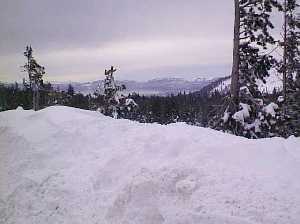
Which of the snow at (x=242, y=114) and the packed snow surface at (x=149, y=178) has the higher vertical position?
the snow at (x=242, y=114)

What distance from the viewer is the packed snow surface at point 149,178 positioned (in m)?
7.29

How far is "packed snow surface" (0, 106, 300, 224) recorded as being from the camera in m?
7.29

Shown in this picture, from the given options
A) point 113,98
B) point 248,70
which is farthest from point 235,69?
point 113,98

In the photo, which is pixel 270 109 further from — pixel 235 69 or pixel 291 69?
pixel 291 69

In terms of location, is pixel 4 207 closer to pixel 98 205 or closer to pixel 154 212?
pixel 98 205

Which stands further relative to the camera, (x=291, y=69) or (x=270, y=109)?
(x=291, y=69)

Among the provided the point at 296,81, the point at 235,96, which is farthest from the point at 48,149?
the point at 296,81

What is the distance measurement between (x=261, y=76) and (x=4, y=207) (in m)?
11.1

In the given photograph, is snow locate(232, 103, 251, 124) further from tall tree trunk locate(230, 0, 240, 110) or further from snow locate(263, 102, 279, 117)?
snow locate(263, 102, 279, 117)

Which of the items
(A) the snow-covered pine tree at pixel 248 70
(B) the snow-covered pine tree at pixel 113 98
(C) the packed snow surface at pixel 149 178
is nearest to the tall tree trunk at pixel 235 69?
(A) the snow-covered pine tree at pixel 248 70

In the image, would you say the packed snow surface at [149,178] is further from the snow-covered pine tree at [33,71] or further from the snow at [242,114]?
the snow-covered pine tree at [33,71]

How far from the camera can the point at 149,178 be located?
8430 millimetres

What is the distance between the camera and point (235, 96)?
15.2 meters

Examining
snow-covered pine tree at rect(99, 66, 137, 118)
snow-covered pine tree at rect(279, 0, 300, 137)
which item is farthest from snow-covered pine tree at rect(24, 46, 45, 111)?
snow-covered pine tree at rect(279, 0, 300, 137)
